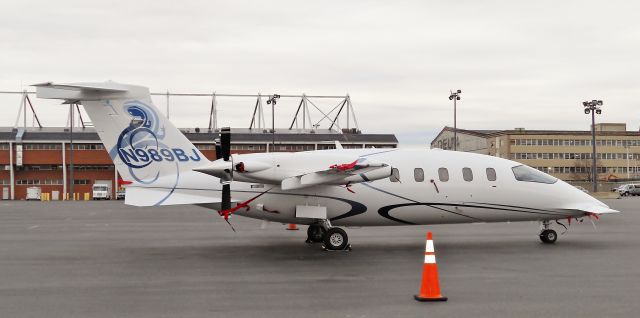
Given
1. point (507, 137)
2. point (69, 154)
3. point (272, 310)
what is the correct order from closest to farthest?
point (272, 310) → point (69, 154) → point (507, 137)

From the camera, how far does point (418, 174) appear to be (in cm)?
1980

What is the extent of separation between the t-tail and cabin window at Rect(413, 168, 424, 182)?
6378 mm

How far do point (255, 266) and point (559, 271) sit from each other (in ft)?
23.1

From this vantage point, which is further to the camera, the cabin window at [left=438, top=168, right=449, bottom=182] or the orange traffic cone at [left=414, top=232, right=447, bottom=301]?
the cabin window at [left=438, top=168, right=449, bottom=182]

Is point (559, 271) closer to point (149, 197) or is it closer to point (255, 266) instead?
point (255, 266)

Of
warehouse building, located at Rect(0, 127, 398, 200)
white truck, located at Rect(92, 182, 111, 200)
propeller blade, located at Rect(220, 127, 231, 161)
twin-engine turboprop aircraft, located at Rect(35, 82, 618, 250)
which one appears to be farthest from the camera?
warehouse building, located at Rect(0, 127, 398, 200)

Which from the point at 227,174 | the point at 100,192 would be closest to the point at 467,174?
the point at 227,174

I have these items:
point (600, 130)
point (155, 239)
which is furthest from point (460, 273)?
point (600, 130)

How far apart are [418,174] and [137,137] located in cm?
821

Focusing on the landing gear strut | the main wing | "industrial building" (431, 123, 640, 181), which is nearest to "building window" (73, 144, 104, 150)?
"industrial building" (431, 123, 640, 181)

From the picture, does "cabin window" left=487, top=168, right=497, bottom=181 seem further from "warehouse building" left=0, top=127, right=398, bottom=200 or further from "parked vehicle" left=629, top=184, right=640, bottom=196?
"parked vehicle" left=629, top=184, right=640, bottom=196

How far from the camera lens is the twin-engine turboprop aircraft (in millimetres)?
17891

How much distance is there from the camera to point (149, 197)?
1833 cm

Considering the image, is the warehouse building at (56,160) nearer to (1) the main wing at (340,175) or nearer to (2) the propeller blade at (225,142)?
(1) the main wing at (340,175)
